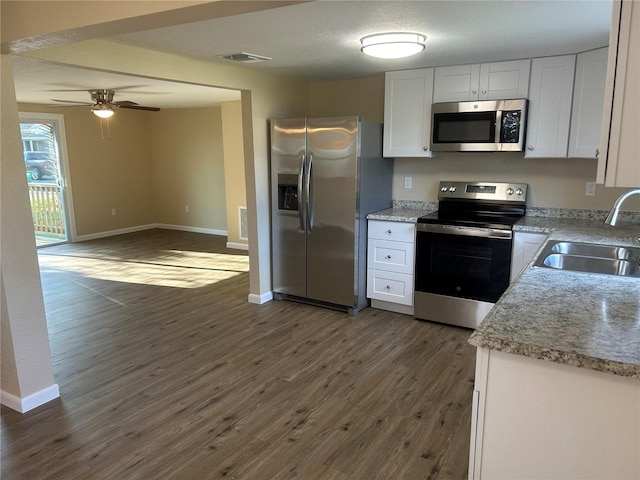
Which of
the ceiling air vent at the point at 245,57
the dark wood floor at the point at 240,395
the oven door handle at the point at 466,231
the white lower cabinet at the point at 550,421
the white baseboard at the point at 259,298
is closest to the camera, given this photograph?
the white lower cabinet at the point at 550,421

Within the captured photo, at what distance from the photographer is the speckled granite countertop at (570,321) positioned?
1.27m

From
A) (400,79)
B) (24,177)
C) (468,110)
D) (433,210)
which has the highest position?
(400,79)

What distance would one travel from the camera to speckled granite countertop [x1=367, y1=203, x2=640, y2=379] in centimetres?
127

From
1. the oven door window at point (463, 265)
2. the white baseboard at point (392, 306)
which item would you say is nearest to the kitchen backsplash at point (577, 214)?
the oven door window at point (463, 265)

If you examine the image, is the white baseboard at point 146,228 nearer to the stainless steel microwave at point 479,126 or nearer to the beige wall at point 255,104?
the beige wall at point 255,104

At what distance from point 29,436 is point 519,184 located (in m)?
3.85

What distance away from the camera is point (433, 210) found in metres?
4.28

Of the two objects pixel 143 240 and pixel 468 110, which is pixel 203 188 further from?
pixel 468 110

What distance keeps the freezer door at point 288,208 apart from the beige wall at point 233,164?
226cm

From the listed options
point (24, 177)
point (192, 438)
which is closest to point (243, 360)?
point (192, 438)

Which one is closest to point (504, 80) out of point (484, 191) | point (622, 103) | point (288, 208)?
point (484, 191)

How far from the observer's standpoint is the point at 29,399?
2.63m

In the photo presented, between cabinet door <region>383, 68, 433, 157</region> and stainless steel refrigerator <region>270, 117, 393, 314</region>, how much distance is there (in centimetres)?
14

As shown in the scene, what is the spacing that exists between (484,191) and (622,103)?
290 cm
